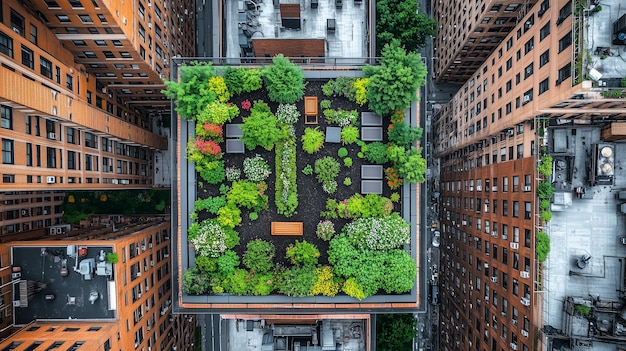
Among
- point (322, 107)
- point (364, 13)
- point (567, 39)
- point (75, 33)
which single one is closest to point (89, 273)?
point (75, 33)

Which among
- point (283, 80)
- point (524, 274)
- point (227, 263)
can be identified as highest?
point (283, 80)

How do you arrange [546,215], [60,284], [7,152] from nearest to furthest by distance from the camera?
[7,152], [546,215], [60,284]

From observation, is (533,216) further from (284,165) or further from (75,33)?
(75,33)

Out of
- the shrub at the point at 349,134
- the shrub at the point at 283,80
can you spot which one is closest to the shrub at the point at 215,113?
the shrub at the point at 283,80

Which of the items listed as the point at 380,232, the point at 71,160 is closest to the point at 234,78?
the point at 380,232

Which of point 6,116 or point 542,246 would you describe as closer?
point 6,116

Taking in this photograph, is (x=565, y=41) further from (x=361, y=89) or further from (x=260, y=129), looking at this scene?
(x=260, y=129)

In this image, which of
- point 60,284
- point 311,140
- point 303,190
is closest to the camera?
point 311,140
